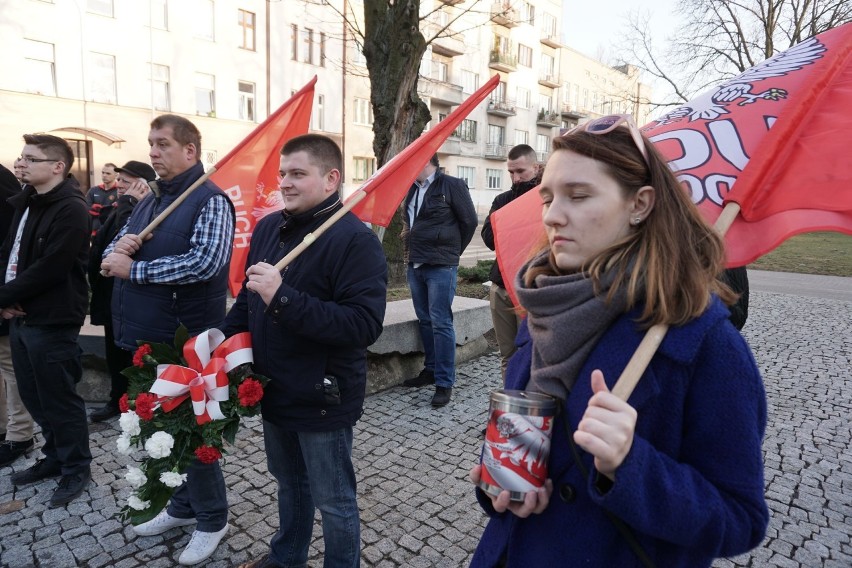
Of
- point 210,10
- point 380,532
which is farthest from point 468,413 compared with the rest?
point 210,10

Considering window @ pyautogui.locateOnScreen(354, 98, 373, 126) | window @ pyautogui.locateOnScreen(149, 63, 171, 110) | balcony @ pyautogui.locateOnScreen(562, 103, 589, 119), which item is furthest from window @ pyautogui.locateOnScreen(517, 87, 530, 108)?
window @ pyautogui.locateOnScreen(149, 63, 171, 110)

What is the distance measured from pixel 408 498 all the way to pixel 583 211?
2801 mm

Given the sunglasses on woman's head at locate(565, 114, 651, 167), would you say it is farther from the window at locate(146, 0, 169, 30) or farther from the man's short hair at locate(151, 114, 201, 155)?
the window at locate(146, 0, 169, 30)

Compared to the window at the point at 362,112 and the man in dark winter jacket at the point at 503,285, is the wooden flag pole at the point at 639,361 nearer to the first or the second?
the man in dark winter jacket at the point at 503,285

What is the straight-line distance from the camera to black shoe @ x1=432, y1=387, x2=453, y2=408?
5281mm

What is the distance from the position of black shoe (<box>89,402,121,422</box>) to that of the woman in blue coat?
14.5ft

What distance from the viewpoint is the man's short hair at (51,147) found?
3.64m

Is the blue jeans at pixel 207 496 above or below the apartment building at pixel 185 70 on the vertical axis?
below

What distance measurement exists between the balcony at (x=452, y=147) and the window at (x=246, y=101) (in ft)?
48.4

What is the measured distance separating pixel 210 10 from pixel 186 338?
27.4m

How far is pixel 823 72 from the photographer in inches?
75.2

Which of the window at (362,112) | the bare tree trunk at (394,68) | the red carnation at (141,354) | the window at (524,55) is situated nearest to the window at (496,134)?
the window at (524,55)

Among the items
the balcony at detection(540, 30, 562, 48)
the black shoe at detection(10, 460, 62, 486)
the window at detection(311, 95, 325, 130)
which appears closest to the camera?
the black shoe at detection(10, 460, 62, 486)

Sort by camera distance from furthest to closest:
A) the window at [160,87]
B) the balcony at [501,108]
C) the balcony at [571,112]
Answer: the balcony at [571,112]
the balcony at [501,108]
the window at [160,87]
